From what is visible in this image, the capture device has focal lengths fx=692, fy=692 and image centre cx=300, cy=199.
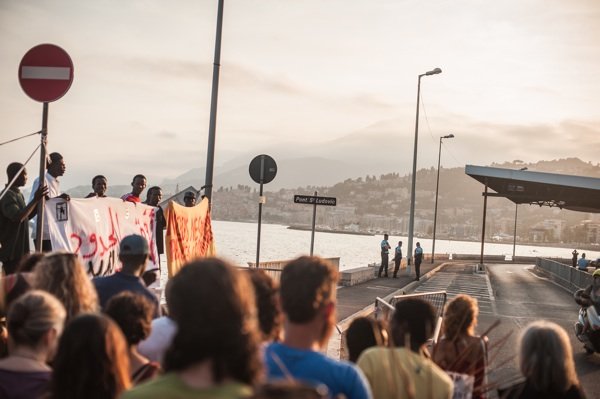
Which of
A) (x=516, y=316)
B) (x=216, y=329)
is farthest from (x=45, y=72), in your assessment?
(x=516, y=316)

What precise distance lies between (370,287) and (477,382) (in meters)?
22.0

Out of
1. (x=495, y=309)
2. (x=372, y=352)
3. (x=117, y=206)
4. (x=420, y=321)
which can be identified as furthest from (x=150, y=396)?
(x=495, y=309)

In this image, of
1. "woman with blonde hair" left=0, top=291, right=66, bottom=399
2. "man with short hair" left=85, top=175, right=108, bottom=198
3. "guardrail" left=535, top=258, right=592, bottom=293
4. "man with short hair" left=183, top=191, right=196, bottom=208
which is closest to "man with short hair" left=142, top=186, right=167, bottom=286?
"man with short hair" left=183, top=191, right=196, bottom=208

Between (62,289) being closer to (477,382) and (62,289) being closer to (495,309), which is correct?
→ (477,382)

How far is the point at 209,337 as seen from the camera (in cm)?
223

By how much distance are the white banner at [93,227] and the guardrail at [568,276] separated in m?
22.5

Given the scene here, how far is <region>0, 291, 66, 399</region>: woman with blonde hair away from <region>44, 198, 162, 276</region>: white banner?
15.6ft

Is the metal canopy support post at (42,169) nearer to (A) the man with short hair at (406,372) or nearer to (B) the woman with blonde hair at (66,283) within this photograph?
(B) the woman with blonde hair at (66,283)

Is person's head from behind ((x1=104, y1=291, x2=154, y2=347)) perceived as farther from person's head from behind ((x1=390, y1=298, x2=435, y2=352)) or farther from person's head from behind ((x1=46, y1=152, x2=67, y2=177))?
person's head from behind ((x1=46, y1=152, x2=67, y2=177))

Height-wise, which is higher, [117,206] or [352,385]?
[117,206]

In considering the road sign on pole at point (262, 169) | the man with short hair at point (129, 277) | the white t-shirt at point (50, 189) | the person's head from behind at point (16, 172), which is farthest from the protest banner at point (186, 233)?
the man with short hair at point (129, 277)

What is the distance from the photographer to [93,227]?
28.6 feet

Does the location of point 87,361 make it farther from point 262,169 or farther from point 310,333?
point 262,169

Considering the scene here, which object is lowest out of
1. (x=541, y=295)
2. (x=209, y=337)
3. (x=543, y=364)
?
(x=541, y=295)
